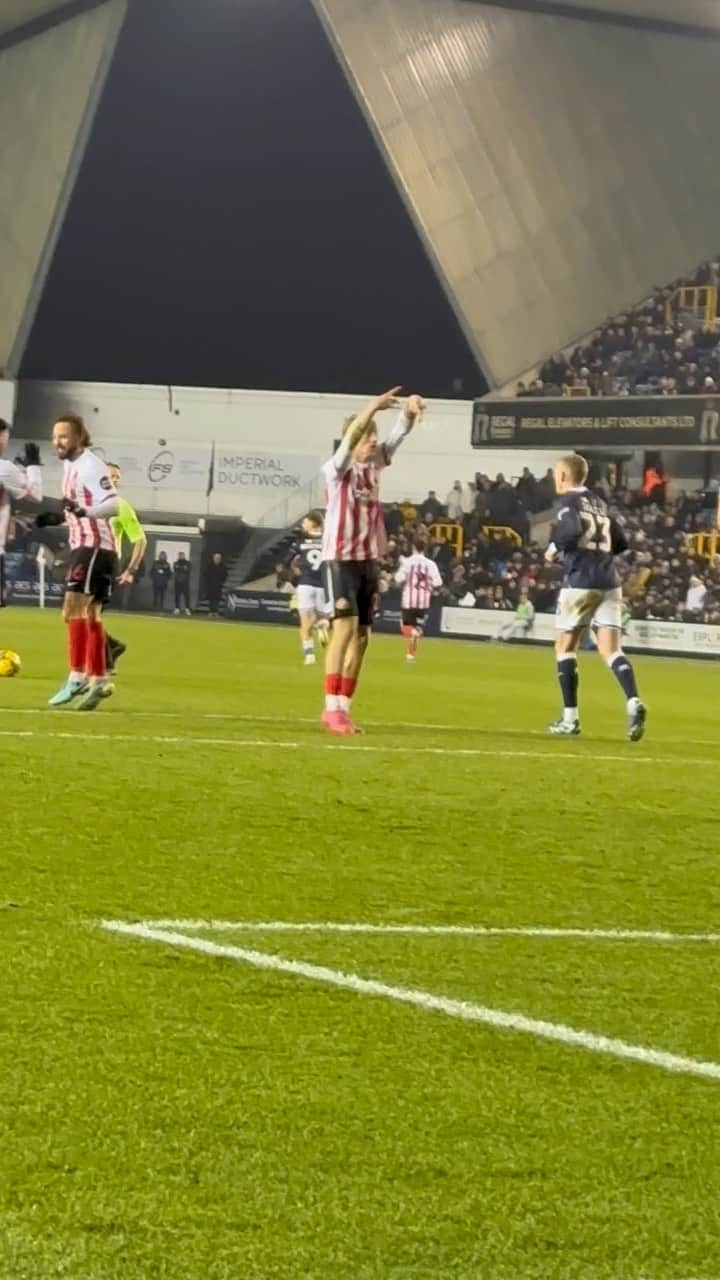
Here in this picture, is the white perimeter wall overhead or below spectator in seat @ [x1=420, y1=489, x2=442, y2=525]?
overhead

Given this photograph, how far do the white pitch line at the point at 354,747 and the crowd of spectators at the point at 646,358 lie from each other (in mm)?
42017

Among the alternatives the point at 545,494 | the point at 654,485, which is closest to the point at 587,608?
the point at 654,485

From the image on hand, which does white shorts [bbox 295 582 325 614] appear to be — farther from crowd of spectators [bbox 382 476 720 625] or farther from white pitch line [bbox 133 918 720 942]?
white pitch line [bbox 133 918 720 942]

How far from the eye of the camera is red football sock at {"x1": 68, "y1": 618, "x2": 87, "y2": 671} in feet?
55.7

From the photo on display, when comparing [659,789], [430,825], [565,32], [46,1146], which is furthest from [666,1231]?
[565,32]

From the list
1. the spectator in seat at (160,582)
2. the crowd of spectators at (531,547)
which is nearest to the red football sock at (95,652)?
the crowd of spectators at (531,547)

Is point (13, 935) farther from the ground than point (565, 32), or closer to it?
closer to it

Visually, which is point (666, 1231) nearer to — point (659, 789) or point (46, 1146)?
point (46, 1146)

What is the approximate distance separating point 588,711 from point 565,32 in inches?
1727

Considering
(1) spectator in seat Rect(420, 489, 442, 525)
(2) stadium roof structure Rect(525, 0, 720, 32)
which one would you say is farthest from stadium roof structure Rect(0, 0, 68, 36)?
(1) spectator in seat Rect(420, 489, 442, 525)

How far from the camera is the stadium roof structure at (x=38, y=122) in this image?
64875 mm

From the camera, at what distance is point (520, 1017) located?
5703mm

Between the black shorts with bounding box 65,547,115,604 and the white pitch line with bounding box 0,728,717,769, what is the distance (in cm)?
289

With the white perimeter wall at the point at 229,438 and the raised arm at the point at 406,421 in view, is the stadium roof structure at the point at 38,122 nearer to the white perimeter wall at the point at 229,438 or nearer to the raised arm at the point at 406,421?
the white perimeter wall at the point at 229,438
